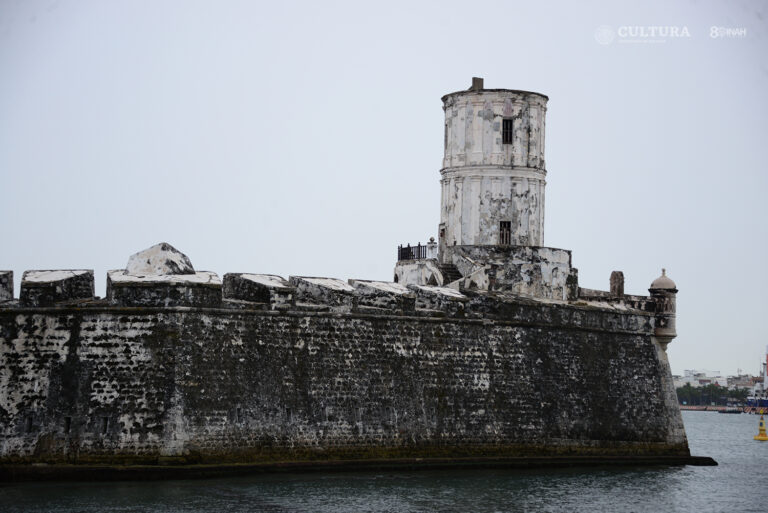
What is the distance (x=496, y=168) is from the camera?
1277 inches

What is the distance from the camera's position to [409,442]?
82.3 ft

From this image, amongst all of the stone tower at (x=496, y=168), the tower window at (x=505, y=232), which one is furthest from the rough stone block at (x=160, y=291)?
the tower window at (x=505, y=232)

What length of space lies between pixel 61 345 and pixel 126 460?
2249 mm

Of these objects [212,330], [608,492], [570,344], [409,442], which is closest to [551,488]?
[608,492]

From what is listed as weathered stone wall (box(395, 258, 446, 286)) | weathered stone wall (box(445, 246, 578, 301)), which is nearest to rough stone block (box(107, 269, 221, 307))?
weathered stone wall (box(395, 258, 446, 286))

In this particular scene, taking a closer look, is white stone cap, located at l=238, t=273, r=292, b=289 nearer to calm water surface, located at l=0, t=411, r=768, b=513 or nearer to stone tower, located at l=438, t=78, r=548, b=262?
calm water surface, located at l=0, t=411, r=768, b=513

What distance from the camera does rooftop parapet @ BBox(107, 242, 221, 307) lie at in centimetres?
2261

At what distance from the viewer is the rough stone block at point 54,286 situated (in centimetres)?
2244

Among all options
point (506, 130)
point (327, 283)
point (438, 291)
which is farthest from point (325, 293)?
point (506, 130)

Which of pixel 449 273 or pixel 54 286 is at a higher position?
pixel 449 273

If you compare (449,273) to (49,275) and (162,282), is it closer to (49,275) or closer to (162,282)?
(162,282)

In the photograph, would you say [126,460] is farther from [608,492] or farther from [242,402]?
[608,492]

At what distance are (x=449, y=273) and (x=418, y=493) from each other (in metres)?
9.71

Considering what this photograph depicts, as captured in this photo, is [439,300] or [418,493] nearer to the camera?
[418,493]
